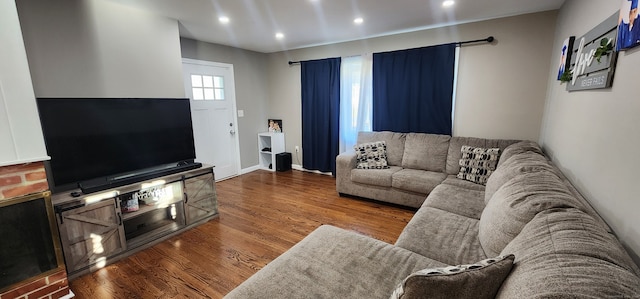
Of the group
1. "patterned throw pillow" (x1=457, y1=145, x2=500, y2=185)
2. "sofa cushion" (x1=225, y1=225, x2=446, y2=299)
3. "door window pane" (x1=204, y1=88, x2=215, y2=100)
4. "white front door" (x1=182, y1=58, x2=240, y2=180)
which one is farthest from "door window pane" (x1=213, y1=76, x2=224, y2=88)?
"patterned throw pillow" (x1=457, y1=145, x2=500, y2=185)

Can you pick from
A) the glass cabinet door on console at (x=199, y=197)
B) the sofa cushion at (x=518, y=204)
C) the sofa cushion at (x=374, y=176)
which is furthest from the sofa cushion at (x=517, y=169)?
the glass cabinet door on console at (x=199, y=197)

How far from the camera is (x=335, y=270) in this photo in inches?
54.2

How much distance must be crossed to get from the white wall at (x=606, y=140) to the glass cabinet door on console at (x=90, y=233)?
132 inches

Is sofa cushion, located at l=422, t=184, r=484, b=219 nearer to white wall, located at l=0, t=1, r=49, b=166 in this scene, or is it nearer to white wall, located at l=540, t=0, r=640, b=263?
white wall, located at l=540, t=0, r=640, b=263

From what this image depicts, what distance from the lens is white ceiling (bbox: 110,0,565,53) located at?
266cm

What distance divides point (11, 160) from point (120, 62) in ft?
4.57

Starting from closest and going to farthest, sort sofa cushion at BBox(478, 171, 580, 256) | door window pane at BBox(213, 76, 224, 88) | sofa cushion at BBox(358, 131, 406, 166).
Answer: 1. sofa cushion at BBox(478, 171, 580, 256)
2. sofa cushion at BBox(358, 131, 406, 166)
3. door window pane at BBox(213, 76, 224, 88)

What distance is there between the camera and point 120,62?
264cm

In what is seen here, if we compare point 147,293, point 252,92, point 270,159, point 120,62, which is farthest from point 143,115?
point 270,159

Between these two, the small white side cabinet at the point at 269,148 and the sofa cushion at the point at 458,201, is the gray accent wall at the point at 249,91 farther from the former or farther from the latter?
the sofa cushion at the point at 458,201

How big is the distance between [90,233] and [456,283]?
2.69 m

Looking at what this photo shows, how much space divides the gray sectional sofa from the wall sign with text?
613 millimetres

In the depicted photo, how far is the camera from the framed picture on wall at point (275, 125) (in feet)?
17.7

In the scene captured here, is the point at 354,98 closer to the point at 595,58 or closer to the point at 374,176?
the point at 374,176
